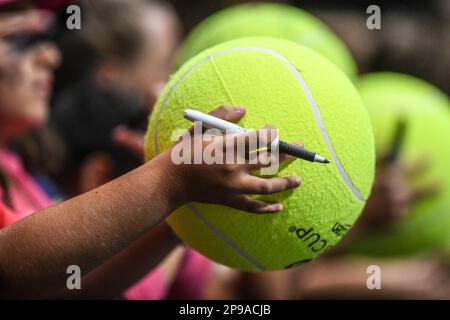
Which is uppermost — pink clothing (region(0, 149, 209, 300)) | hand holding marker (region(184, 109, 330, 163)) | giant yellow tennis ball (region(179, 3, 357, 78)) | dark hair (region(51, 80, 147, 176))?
giant yellow tennis ball (region(179, 3, 357, 78))

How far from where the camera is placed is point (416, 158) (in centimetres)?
250

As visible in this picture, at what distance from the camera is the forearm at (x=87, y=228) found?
124 cm

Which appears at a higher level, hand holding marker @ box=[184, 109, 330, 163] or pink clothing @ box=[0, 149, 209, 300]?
hand holding marker @ box=[184, 109, 330, 163]

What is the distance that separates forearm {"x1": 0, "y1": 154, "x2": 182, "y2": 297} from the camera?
1243 millimetres

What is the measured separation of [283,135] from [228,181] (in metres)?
0.15

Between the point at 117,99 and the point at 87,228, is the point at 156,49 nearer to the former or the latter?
the point at 117,99

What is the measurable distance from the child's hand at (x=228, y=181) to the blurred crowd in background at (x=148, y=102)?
0.74m

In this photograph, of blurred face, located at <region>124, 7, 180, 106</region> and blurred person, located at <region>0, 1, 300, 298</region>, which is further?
blurred face, located at <region>124, 7, 180, 106</region>

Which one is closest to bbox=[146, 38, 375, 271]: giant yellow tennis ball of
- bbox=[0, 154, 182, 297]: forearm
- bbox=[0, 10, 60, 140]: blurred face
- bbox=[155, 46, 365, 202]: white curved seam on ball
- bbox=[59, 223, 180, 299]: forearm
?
bbox=[155, 46, 365, 202]: white curved seam on ball

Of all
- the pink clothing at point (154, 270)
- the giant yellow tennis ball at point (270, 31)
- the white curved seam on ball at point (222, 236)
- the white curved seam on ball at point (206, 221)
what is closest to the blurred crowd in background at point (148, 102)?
the pink clothing at point (154, 270)

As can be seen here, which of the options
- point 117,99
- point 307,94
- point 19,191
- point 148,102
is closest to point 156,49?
point 117,99

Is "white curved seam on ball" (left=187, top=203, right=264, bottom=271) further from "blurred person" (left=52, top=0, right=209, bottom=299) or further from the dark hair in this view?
the dark hair

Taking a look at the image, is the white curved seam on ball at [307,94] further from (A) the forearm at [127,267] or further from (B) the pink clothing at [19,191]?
(B) the pink clothing at [19,191]

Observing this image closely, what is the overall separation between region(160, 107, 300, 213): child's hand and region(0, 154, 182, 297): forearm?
33 mm
